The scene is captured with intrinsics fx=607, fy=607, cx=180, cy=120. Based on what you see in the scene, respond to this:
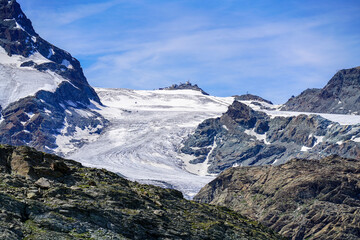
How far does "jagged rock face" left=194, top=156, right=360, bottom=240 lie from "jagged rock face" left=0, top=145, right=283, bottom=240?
8080 cm

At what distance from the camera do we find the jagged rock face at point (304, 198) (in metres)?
134

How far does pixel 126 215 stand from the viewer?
44031 millimetres

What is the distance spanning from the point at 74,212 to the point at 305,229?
103647mm

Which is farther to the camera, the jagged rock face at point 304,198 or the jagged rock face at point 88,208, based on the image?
the jagged rock face at point 304,198

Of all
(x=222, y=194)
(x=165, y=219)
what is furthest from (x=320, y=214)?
(x=165, y=219)

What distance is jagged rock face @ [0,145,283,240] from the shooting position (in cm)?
3803

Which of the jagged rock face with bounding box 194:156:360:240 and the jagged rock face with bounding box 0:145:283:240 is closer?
the jagged rock face with bounding box 0:145:283:240

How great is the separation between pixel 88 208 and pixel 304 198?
111 m

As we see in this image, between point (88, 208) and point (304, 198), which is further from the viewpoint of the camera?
point (304, 198)

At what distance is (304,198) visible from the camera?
145875 mm

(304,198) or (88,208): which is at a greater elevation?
(88,208)

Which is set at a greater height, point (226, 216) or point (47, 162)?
point (47, 162)

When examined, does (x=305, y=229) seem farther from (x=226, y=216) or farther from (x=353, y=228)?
(x=226, y=216)

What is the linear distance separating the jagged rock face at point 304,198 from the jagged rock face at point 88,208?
265ft
